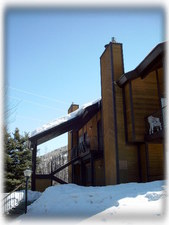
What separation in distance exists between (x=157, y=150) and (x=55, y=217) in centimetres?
672

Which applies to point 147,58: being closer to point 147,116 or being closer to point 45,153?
point 147,116

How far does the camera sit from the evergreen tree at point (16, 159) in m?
24.4

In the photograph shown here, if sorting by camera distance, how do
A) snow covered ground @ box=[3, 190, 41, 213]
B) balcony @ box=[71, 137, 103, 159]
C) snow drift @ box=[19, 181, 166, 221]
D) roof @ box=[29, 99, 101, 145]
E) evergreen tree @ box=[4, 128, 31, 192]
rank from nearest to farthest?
snow drift @ box=[19, 181, 166, 221]
snow covered ground @ box=[3, 190, 41, 213]
balcony @ box=[71, 137, 103, 159]
roof @ box=[29, 99, 101, 145]
evergreen tree @ box=[4, 128, 31, 192]

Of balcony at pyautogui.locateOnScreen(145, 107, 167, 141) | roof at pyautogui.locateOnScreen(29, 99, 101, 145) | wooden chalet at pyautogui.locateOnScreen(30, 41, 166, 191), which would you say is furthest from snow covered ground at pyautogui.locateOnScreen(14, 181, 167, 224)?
roof at pyautogui.locateOnScreen(29, 99, 101, 145)

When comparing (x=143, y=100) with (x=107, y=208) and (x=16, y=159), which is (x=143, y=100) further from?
(x=16, y=159)

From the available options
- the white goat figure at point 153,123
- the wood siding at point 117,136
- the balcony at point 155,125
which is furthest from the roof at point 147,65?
the white goat figure at point 153,123

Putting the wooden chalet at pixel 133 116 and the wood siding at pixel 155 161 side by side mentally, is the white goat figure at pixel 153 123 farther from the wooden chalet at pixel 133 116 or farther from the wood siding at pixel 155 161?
the wood siding at pixel 155 161

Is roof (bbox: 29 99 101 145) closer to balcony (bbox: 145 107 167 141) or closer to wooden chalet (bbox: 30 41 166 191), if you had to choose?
wooden chalet (bbox: 30 41 166 191)

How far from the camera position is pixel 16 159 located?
87.1 feet

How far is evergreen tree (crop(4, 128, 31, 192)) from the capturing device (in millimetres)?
24359

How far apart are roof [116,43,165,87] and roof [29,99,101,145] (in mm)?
3978

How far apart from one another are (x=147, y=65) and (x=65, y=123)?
24.8ft

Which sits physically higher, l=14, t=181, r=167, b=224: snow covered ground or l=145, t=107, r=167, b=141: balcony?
l=145, t=107, r=167, b=141: balcony

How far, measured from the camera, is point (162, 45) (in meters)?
10.4
